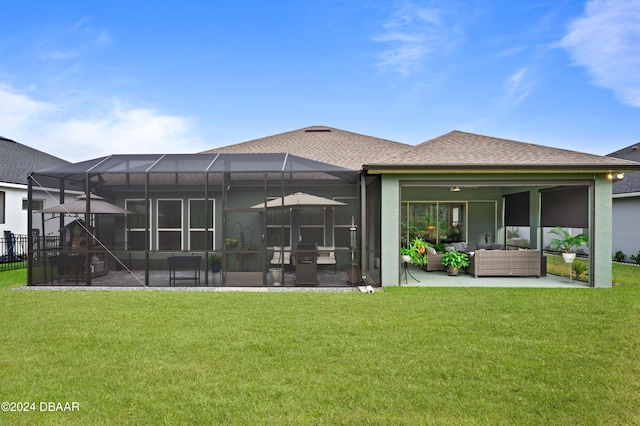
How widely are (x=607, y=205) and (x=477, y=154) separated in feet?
10.7

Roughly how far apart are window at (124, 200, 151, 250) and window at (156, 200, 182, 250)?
591 mm

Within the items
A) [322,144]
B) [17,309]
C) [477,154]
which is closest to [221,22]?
[322,144]

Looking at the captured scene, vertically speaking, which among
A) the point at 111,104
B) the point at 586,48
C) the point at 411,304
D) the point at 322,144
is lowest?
the point at 411,304

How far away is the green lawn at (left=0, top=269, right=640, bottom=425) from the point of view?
11.1ft

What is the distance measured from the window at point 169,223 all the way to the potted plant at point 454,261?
8583mm

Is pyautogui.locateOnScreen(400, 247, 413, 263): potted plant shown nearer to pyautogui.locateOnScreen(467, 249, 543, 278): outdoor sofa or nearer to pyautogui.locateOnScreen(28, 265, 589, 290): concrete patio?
pyautogui.locateOnScreen(28, 265, 589, 290): concrete patio

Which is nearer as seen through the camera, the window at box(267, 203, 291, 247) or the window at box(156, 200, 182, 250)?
the window at box(267, 203, 291, 247)

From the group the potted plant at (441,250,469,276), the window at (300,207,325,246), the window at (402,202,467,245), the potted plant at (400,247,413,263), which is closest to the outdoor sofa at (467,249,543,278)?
the potted plant at (441,250,469,276)

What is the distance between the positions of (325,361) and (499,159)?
740 centimetres

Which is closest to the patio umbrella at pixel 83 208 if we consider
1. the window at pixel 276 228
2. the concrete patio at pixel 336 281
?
the concrete patio at pixel 336 281

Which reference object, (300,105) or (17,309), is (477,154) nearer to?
(17,309)

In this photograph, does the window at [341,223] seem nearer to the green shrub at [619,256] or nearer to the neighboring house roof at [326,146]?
the neighboring house roof at [326,146]

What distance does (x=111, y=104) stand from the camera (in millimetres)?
17172

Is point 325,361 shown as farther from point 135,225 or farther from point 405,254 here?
point 135,225
